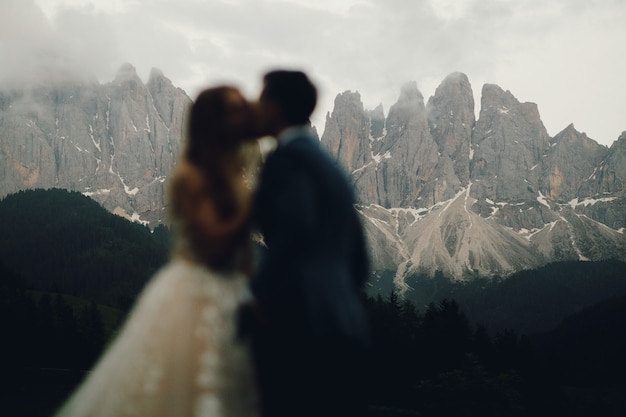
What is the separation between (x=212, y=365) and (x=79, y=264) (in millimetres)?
198611

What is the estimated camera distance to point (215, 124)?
5.18m

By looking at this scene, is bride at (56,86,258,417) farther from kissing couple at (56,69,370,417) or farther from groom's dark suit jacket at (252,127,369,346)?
groom's dark suit jacket at (252,127,369,346)

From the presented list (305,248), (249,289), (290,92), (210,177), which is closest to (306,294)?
(305,248)

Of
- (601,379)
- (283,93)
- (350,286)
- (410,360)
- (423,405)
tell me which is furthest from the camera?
(601,379)

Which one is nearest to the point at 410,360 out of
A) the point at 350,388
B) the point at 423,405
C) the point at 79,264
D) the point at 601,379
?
the point at 423,405

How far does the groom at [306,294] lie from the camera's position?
4723mm

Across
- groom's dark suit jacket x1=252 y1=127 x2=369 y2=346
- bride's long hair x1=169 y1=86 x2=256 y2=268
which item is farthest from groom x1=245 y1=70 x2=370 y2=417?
bride's long hair x1=169 y1=86 x2=256 y2=268

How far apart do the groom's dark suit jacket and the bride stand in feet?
1.10

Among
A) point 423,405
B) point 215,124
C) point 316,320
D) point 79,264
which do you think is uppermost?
point 79,264

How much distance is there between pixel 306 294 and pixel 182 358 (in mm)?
1177

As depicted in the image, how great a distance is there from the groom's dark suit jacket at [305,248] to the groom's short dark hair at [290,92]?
33cm

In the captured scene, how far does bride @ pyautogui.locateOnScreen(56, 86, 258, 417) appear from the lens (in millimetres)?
5035

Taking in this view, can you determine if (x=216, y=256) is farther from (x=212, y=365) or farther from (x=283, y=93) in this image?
(x=283, y=93)

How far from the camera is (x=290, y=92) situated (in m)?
5.38
